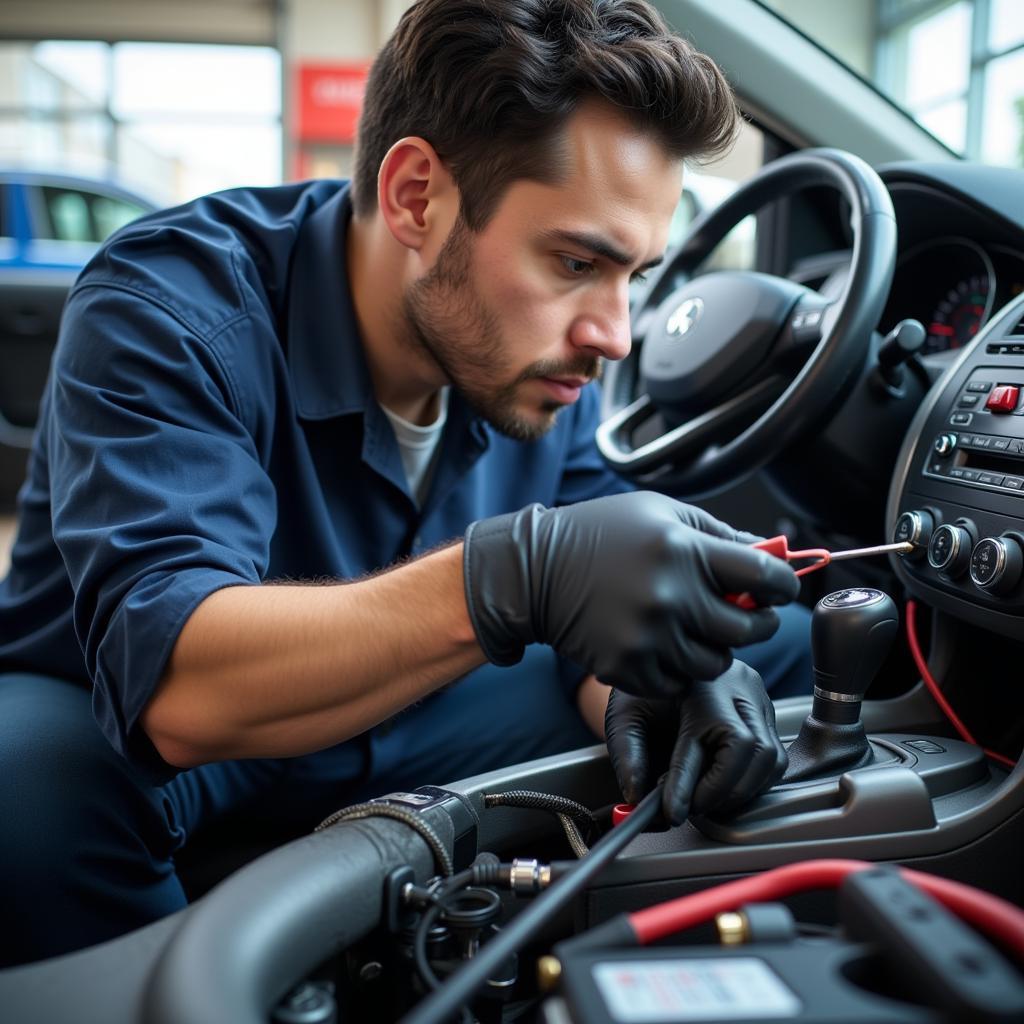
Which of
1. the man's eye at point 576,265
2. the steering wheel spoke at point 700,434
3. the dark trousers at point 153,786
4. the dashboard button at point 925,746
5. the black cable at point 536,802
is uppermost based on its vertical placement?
the man's eye at point 576,265

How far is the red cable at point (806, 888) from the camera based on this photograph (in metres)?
0.41

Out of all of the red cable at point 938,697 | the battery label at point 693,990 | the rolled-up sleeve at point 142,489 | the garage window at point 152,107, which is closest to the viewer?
the battery label at point 693,990

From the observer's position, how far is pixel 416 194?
0.98m

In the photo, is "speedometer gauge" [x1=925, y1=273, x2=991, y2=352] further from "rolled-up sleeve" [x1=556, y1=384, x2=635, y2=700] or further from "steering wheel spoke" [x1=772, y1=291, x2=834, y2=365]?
"rolled-up sleeve" [x1=556, y1=384, x2=635, y2=700]

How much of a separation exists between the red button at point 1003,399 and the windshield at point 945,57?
13.5 inches

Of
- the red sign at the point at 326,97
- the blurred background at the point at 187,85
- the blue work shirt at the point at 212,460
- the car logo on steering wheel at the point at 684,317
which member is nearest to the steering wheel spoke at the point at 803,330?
the car logo on steering wheel at the point at 684,317

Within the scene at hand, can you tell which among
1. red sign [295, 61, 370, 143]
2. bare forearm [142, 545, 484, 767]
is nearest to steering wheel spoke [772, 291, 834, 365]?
bare forearm [142, 545, 484, 767]

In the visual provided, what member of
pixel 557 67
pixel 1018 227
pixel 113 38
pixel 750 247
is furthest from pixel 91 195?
pixel 113 38

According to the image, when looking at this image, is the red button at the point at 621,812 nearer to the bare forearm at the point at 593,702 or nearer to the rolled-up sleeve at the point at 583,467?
the bare forearm at the point at 593,702

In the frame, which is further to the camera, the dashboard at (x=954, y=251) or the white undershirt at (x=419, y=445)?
the white undershirt at (x=419, y=445)

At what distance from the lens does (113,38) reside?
7.63 m

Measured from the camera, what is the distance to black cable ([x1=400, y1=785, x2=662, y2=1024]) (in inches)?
15.3

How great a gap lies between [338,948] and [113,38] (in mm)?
8608

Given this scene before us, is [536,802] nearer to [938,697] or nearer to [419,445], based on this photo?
[938,697]
